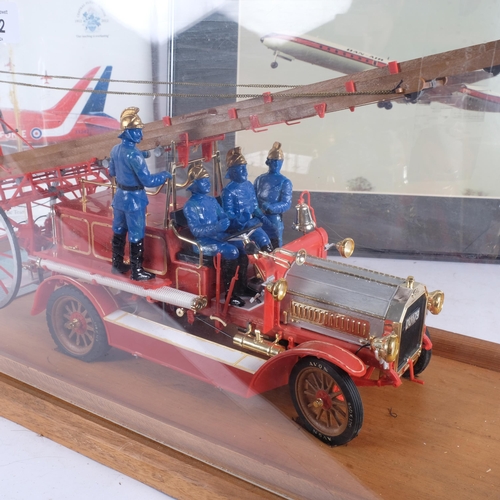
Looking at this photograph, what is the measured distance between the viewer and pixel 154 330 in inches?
134

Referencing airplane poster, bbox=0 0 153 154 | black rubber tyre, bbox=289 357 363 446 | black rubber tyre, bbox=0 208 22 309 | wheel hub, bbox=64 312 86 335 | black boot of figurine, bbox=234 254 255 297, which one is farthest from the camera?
airplane poster, bbox=0 0 153 154

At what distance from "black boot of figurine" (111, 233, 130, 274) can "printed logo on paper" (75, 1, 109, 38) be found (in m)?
1.51

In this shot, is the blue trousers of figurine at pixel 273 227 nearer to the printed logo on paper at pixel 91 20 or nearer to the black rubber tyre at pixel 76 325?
the black rubber tyre at pixel 76 325

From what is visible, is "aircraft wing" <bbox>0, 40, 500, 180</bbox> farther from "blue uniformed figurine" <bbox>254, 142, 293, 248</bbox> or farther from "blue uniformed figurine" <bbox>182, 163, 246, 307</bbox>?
"blue uniformed figurine" <bbox>254, 142, 293, 248</bbox>

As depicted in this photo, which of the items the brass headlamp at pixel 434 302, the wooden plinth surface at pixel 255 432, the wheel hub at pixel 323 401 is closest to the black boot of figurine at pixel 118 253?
the wooden plinth surface at pixel 255 432

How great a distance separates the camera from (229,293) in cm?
326

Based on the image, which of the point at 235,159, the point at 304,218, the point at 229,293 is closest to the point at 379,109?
the point at 304,218

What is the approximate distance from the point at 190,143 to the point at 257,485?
1871 mm

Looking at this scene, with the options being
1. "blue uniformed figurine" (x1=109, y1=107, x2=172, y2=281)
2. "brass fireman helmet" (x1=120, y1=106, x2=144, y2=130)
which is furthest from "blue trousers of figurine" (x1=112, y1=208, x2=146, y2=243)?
"brass fireman helmet" (x1=120, y1=106, x2=144, y2=130)

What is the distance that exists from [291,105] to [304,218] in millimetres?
740

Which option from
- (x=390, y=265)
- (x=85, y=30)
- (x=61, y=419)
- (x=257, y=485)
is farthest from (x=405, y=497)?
(x=85, y=30)

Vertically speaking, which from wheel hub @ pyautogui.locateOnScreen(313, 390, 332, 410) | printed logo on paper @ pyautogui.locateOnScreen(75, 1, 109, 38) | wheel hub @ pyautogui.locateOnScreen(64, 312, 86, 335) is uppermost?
printed logo on paper @ pyautogui.locateOnScreen(75, 1, 109, 38)

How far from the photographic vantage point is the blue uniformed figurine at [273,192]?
3.82 metres

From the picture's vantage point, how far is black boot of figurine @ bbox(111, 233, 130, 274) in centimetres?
339
